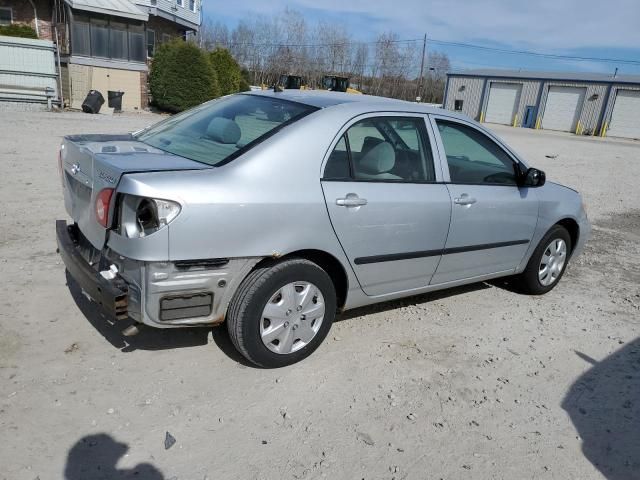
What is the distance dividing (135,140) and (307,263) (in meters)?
1.57

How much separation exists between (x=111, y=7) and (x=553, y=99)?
3439cm

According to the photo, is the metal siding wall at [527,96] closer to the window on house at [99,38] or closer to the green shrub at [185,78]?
the green shrub at [185,78]

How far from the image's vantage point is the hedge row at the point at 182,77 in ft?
71.6

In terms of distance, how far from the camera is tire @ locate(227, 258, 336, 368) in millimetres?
3014

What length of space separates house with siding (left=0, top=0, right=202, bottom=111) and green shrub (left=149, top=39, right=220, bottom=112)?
1486 millimetres

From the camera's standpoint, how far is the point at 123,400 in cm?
289

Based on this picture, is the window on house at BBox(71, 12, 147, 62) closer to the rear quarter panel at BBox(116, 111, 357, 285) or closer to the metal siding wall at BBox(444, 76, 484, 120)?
the rear quarter panel at BBox(116, 111, 357, 285)

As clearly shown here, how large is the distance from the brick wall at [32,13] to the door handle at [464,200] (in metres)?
25.7

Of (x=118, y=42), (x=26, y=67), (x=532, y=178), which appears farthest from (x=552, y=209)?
(x=118, y=42)

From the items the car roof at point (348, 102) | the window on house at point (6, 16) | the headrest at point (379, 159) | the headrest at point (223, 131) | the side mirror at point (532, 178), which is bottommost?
the side mirror at point (532, 178)

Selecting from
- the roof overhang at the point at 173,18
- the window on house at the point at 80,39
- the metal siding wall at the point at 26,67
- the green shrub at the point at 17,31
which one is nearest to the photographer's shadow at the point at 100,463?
the metal siding wall at the point at 26,67

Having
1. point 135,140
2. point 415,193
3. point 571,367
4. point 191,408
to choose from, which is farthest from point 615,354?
point 135,140

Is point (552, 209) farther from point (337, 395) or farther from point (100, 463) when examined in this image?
point (100, 463)

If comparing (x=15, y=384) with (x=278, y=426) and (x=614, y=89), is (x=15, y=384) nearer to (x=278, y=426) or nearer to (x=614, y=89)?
(x=278, y=426)
